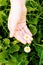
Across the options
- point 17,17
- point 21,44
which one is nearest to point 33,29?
point 21,44

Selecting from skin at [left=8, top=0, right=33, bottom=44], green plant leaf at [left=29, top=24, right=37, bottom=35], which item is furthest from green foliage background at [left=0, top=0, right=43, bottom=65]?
skin at [left=8, top=0, right=33, bottom=44]

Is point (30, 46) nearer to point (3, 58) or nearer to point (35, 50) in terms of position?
point (35, 50)

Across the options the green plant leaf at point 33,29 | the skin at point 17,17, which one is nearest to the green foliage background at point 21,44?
the green plant leaf at point 33,29

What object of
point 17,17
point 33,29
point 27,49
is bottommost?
point 27,49

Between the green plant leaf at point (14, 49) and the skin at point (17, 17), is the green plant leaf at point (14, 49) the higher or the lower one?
the lower one

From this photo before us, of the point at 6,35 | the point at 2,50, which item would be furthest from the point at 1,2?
the point at 2,50

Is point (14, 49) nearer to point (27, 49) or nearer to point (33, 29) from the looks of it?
point (27, 49)

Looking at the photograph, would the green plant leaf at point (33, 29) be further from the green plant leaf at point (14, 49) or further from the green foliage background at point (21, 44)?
the green plant leaf at point (14, 49)

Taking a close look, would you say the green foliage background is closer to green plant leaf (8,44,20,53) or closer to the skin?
green plant leaf (8,44,20,53)

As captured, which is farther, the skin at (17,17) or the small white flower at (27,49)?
the small white flower at (27,49)
